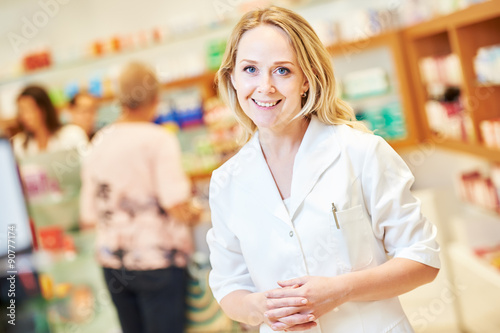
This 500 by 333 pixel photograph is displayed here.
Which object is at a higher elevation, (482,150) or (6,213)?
(6,213)

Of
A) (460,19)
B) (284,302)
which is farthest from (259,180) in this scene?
(460,19)

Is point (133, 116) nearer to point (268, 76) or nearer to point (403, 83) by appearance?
point (268, 76)

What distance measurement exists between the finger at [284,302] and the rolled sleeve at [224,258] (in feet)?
0.63

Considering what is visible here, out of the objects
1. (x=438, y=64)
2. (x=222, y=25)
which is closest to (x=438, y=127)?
(x=438, y=64)

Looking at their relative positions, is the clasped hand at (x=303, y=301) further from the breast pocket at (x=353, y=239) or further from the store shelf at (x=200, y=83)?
the store shelf at (x=200, y=83)

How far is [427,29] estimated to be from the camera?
4.00 m

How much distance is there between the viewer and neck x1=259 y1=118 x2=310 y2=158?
58.2 inches

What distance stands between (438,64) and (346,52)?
87 cm

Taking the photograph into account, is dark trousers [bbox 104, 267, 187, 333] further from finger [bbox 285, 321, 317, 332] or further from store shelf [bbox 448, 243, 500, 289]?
finger [bbox 285, 321, 317, 332]

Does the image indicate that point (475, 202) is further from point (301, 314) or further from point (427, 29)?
point (301, 314)

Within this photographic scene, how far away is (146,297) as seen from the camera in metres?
3.28

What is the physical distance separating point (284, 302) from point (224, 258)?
0.91ft

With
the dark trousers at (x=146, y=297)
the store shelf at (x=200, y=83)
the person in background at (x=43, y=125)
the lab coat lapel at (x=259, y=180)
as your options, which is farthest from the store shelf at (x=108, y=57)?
the lab coat lapel at (x=259, y=180)

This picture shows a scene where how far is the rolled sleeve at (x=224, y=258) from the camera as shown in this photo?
1.51 metres
